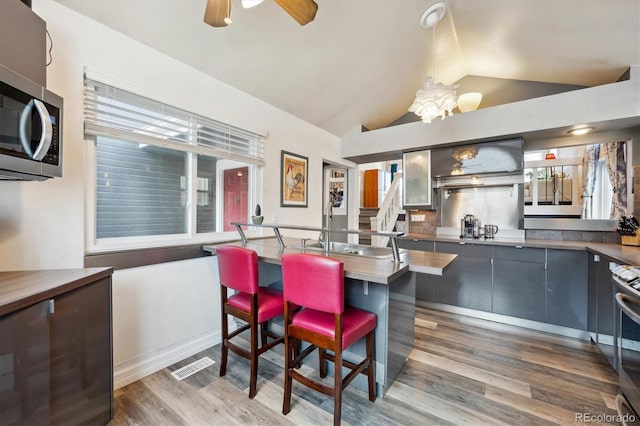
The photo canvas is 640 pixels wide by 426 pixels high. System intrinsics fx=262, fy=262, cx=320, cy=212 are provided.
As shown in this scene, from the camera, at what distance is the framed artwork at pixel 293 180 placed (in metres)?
3.31

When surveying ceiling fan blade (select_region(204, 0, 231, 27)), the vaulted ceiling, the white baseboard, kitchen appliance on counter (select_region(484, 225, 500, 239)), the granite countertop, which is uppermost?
the vaulted ceiling

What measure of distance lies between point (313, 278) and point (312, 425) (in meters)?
0.92

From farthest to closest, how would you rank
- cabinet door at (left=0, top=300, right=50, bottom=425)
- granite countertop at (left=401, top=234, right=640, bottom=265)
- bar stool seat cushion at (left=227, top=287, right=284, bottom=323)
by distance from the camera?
granite countertop at (left=401, top=234, right=640, bottom=265), bar stool seat cushion at (left=227, top=287, right=284, bottom=323), cabinet door at (left=0, top=300, right=50, bottom=425)

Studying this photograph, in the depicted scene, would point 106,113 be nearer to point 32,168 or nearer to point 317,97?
point 32,168

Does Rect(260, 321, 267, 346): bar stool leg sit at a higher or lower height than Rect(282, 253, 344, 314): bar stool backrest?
lower

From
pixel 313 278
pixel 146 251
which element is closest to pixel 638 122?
pixel 313 278

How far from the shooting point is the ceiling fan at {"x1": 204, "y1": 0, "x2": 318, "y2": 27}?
1374 mm

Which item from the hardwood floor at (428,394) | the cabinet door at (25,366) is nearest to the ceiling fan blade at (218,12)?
the cabinet door at (25,366)

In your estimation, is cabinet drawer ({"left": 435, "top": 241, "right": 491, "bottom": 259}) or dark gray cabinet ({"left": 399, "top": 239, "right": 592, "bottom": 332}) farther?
cabinet drawer ({"left": 435, "top": 241, "right": 491, "bottom": 259})

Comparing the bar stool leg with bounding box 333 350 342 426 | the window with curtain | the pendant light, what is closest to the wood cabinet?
the window with curtain

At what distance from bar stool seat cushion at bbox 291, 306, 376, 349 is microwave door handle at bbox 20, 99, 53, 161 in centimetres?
155

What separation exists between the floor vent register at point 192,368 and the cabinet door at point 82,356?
577mm

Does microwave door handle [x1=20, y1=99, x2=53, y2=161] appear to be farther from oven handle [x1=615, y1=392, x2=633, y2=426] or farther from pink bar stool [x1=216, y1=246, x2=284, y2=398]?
oven handle [x1=615, y1=392, x2=633, y2=426]

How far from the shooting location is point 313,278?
1519 millimetres
